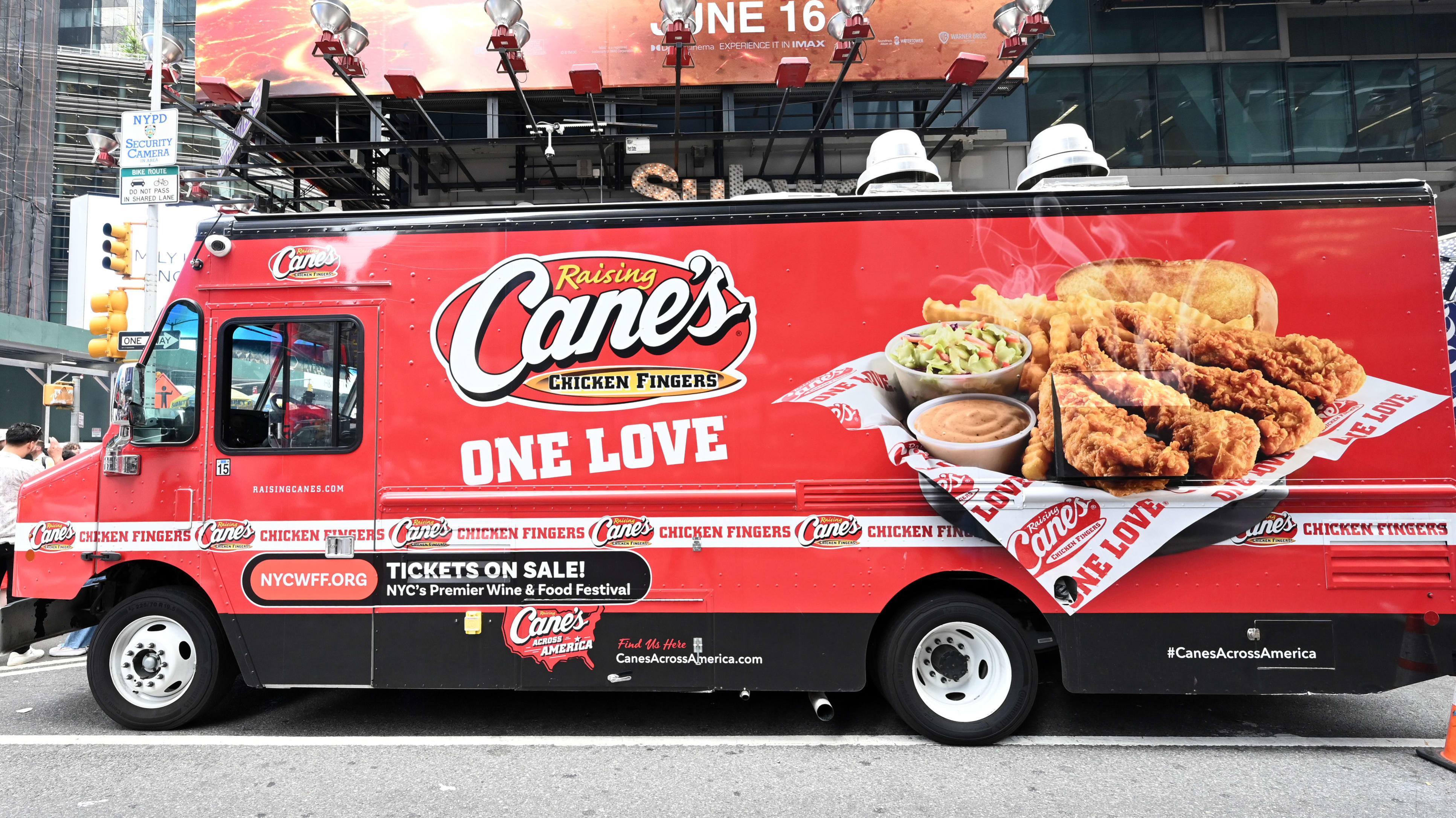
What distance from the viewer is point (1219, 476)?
14.2ft

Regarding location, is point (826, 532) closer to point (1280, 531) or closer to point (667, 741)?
point (667, 741)

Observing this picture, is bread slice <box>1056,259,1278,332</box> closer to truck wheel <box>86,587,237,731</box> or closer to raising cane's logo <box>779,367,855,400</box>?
raising cane's logo <box>779,367,855,400</box>

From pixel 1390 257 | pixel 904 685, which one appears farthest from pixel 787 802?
pixel 1390 257

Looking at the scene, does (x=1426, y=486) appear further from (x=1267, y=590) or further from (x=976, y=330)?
(x=976, y=330)

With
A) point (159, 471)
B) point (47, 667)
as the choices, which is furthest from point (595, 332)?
point (47, 667)

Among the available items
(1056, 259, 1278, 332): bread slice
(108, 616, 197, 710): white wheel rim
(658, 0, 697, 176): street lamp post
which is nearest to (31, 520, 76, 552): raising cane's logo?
(108, 616, 197, 710): white wheel rim

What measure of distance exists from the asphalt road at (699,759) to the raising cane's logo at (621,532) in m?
1.27

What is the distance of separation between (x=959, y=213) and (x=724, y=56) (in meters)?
7.85

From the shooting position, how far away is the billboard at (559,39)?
11.0m

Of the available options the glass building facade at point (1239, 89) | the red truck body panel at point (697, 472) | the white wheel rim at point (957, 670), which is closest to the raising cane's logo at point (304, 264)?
the red truck body panel at point (697, 472)

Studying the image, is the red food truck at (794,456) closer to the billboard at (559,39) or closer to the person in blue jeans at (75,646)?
the person in blue jeans at (75,646)

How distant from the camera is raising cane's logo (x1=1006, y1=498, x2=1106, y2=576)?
440cm

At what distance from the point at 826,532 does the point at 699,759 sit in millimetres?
1557

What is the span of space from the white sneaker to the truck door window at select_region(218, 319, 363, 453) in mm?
4168
